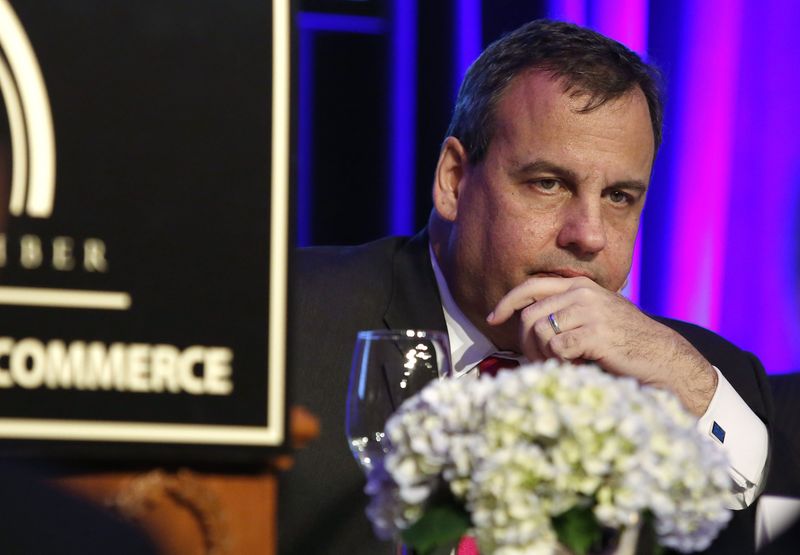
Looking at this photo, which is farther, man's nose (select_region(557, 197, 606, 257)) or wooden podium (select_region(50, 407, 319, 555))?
man's nose (select_region(557, 197, 606, 257))

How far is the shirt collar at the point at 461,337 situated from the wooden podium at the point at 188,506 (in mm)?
1205

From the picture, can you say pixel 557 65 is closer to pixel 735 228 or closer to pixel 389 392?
pixel 389 392

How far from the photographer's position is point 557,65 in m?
1.84

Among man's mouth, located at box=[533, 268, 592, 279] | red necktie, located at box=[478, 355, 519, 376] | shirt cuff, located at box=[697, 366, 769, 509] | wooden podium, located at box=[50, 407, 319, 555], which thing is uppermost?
wooden podium, located at box=[50, 407, 319, 555]

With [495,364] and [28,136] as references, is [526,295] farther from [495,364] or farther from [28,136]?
[28,136]

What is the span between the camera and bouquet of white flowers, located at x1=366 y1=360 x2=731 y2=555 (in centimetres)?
73

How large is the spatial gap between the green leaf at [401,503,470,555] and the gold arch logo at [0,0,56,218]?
350 millimetres

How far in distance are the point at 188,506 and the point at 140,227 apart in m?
0.16

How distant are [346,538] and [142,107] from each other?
1.08 meters

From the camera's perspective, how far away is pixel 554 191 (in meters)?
1.80

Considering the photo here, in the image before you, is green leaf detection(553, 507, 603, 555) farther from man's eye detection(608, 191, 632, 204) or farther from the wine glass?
man's eye detection(608, 191, 632, 204)

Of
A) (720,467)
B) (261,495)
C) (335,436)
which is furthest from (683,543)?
(335,436)

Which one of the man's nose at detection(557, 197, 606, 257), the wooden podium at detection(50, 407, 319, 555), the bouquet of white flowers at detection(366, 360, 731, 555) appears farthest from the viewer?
the man's nose at detection(557, 197, 606, 257)

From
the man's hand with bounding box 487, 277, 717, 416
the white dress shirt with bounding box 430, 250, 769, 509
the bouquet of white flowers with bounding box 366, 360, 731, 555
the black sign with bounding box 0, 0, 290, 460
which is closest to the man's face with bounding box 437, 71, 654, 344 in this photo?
the man's hand with bounding box 487, 277, 717, 416
